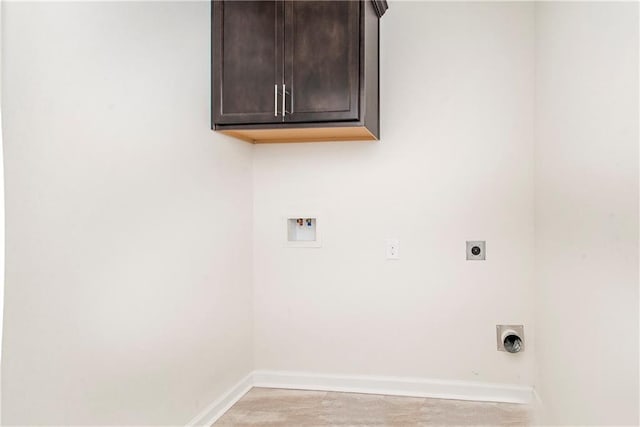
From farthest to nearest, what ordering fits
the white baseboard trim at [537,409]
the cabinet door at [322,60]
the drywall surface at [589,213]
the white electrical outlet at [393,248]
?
the white electrical outlet at [393,248], the white baseboard trim at [537,409], the cabinet door at [322,60], the drywall surface at [589,213]

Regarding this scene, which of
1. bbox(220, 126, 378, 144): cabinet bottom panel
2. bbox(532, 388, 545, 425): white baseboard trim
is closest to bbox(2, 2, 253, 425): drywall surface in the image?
bbox(220, 126, 378, 144): cabinet bottom panel

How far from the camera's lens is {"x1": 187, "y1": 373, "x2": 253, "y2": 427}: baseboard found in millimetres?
2695

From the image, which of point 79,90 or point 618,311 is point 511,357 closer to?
point 618,311

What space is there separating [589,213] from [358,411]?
1631 mm

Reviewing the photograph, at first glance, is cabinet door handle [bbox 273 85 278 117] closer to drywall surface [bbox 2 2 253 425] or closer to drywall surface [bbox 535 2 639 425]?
drywall surface [bbox 2 2 253 425]

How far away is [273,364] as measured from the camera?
3.39 m

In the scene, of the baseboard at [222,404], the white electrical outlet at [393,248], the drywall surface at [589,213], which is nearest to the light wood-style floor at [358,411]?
the baseboard at [222,404]

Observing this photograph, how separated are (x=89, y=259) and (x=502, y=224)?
2135mm

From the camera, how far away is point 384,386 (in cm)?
324

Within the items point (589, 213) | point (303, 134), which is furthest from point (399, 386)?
point (589, 213)

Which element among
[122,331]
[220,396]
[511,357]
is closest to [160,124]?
[122,331]

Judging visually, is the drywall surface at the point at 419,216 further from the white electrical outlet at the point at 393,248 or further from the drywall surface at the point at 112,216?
the drywall surface at the point at 112,216

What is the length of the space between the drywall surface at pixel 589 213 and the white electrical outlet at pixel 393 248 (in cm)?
77

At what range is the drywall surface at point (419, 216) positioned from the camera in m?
3.11
